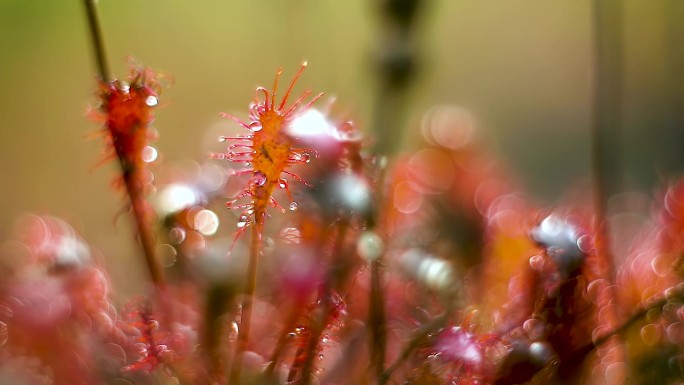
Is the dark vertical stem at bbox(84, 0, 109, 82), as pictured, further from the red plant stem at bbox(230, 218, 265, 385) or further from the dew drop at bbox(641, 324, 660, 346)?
the dew drop at bbox(641, 324, 660, 346)

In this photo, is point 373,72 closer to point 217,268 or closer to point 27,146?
point 217,268

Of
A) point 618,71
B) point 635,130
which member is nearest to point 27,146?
point 635,130

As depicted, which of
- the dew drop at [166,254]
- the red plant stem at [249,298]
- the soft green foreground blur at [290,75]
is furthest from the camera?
the soft green foreground blur at [290,75]

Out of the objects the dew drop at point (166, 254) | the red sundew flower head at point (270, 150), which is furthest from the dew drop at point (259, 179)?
the dew drop at point (166, 254)

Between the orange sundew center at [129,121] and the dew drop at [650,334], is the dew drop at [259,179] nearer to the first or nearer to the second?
the orange sundew center at [129,121]

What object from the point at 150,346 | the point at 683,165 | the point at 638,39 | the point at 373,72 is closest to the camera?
the point at 150,346

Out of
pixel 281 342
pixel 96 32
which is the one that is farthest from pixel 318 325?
pixel 96 32

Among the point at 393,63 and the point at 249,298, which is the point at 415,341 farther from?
the point at 393,63
